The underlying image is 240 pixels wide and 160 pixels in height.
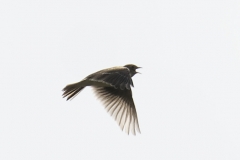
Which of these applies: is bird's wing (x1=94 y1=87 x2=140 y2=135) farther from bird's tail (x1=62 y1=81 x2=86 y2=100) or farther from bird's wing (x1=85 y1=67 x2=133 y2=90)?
bird's wing (x1=85 y1=67 x2=133 y2=90)

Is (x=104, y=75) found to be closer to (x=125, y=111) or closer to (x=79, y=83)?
(x=79, y=83)

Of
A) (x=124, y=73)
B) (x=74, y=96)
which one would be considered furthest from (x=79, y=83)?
(x=124, y=73)

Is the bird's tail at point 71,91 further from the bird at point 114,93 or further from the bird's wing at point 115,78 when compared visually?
the bird's wing at point 115,78

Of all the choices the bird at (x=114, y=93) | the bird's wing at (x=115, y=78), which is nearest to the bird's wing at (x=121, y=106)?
the bird at (x=114, y=93)

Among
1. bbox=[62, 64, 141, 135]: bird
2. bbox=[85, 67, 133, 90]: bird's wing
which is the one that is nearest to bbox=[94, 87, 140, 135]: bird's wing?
bbox=[62, 64, 141, 135]: bird

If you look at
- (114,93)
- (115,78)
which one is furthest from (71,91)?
(114,93)

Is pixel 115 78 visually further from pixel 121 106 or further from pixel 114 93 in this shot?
pixel 114 93
